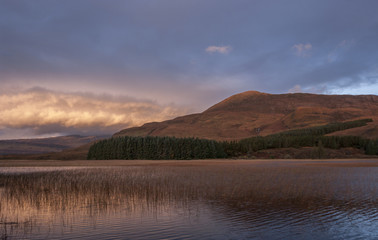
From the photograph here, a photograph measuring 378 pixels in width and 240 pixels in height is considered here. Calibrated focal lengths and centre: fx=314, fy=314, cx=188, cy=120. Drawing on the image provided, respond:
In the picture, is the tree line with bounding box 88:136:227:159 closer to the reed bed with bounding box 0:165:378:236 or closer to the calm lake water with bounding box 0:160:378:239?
the reed bed with bounding box 0:165:378:236

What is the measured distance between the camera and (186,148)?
3969 inches

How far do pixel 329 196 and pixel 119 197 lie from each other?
13317 mm

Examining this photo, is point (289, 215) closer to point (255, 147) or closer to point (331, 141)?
point (255, 147)

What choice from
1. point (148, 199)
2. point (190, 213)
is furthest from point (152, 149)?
point (190, 213)

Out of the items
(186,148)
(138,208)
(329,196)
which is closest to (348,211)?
(329,196)

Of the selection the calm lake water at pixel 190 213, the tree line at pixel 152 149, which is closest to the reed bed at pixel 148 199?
the calm lake water at pixel 190 213

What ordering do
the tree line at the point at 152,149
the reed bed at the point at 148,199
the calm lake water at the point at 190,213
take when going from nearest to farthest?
1. the calm lake water at the point at 190,213
2. the reed bed at the point at 148,199
3. the tree line at the point at 152,149

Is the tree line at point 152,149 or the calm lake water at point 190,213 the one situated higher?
the tree line at point 152,149

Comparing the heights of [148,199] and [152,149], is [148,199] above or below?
below

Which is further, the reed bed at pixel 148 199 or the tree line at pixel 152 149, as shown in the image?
the tree line at pixel 152 149

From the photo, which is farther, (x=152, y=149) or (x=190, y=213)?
(x=152, y=149)

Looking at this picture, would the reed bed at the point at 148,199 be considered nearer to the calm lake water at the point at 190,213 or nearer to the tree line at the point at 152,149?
the calm lake water at the point at 190,213

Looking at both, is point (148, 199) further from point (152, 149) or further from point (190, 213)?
point (152, 149)

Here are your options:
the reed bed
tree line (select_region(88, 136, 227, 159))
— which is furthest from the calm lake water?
tree line (select_region(88, 136, 227, 159))
